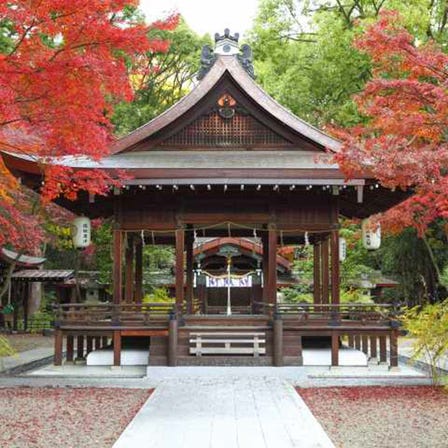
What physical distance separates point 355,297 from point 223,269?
21.2ft

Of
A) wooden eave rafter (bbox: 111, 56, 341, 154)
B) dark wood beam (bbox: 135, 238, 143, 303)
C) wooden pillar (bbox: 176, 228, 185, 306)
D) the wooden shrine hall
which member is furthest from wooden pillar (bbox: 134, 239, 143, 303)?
wooden pillar (bbox: 176, 228, 185, 306)

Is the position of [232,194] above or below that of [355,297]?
above

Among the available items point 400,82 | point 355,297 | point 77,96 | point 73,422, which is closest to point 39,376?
point 73,422

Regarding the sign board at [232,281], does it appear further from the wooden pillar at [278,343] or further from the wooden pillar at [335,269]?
the wooden pillar at [278,343]

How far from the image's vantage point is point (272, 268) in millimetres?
13664

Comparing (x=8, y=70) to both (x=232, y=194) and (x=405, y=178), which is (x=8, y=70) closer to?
(x=232, y=194)

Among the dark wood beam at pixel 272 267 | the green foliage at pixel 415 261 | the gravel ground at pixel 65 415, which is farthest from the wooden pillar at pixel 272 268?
the green foliage at pixel 415 261

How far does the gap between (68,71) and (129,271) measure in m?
6.63

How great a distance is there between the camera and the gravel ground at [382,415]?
23.3 ft

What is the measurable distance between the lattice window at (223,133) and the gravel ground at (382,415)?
6500mm

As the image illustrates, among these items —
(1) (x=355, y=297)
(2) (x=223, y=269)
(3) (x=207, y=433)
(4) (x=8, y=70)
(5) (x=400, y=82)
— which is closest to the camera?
(3) (x=207, y=433)

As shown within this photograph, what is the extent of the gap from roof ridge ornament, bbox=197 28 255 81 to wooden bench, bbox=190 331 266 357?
665 cm

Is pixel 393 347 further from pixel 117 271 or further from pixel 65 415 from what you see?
pixel 65 415

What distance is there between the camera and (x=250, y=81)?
15.2 m
